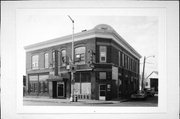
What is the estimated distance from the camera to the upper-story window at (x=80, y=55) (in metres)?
3.77

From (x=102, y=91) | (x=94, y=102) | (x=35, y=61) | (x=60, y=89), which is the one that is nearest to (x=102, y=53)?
(x=102, y=91)

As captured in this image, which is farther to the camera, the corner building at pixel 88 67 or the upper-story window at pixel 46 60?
the upper-story window at pixel 46 60

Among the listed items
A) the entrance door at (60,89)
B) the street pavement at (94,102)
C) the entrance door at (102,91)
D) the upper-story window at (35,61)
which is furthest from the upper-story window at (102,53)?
the upper-story window at (35,61)

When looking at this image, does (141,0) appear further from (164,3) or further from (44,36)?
(44,36)

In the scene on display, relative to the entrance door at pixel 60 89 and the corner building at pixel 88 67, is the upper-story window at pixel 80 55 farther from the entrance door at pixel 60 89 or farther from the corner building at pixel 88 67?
the entrance door at pixel 60 89

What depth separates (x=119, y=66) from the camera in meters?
3.79

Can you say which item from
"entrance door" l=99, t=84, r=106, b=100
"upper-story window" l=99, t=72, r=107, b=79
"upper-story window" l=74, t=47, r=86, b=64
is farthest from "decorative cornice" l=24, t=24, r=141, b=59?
"entrance door" l=99, t=84, r=106, b=100

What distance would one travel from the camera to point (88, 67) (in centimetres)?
377

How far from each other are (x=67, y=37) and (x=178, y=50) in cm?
215

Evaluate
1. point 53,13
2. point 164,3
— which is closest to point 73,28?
point 53,13

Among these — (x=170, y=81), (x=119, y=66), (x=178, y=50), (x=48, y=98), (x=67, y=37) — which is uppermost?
(x=67, y=37)

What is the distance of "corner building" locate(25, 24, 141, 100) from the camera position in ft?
12.3

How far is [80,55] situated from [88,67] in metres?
0.28

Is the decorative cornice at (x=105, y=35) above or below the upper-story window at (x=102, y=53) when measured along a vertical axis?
above
